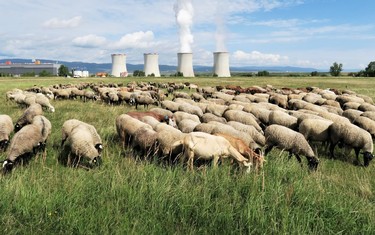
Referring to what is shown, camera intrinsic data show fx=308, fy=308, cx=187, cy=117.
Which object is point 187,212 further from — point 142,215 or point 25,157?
point 25,157

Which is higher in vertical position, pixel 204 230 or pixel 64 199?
pixel 64 199

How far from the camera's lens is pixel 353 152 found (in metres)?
10.5

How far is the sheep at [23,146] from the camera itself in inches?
277

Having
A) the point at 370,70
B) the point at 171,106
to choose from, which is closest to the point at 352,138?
the point at 171,106

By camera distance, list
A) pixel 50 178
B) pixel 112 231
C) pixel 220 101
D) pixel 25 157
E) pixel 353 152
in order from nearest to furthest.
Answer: pixel 112 231, pixel 50 178, pixel 25 157, pixel 353 152, pixel 220 101

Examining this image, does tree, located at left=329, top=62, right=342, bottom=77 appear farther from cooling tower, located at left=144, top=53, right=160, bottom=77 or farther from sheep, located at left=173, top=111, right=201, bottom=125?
sheep, located at left=173, top=111, right=201, bottom=125

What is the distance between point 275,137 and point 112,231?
6373 mm

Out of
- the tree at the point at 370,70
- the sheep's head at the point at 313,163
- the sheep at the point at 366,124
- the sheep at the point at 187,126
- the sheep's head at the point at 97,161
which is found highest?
the tree at the point at 370,70

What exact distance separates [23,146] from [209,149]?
4.63 metres

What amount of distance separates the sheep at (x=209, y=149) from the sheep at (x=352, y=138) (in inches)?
175

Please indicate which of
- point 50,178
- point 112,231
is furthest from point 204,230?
point 50,178

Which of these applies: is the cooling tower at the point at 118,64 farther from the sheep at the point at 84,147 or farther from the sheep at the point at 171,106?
the sheep at the point at 84,147

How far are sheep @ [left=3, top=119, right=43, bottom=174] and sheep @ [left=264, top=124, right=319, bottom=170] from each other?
6.46 m

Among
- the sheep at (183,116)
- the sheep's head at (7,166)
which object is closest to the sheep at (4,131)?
the sheep's head at (7,166)
